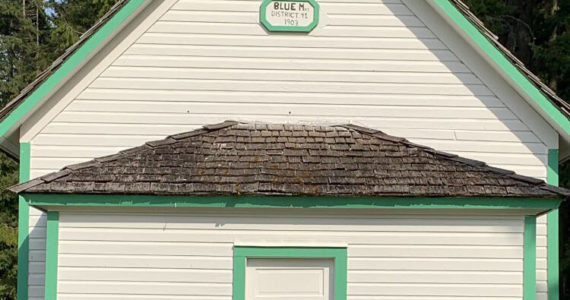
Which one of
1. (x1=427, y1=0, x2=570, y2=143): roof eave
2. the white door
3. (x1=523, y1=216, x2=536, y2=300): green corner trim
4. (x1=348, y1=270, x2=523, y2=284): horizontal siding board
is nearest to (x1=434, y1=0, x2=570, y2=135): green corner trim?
(x1=427, y1=0, x2=570, y2=143): roof eave

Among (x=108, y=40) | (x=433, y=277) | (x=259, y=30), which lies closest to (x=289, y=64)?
(x=259, y=30)

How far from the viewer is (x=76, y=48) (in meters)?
9.79

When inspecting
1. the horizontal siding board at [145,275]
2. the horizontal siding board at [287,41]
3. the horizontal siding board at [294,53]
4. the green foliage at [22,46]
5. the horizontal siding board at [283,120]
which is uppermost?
the green foliage at [22,46]

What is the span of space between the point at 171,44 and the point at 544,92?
14.3 feet

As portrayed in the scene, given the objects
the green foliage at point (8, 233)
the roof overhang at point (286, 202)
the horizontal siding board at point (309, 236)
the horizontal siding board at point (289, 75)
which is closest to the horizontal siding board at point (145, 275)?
the horizontal siding board at point (309, 236)

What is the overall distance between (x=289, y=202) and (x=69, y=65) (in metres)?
3.09

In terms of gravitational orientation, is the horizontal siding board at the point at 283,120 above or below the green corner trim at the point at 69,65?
below

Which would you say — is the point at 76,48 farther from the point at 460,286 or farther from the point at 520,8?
the point at 520,8

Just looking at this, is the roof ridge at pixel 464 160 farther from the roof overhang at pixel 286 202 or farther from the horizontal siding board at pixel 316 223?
the horizontal siding board at pixel 316 223

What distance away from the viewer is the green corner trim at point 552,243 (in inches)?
401

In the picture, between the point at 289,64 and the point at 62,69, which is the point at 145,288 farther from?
the point at 289,64

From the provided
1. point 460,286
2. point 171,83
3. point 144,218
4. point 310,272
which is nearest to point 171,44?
point 171,83

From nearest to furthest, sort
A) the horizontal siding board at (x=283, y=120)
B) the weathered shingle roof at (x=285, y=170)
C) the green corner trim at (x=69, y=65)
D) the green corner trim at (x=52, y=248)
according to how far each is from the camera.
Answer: the weathered shingle roof at (x=285, y=170)
the green corner trim at (x=52, y=248)
the green corner trim at (x=69, y=65)
the horizontal siding board at (x=283, y=120)

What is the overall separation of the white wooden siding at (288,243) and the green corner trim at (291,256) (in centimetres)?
7
